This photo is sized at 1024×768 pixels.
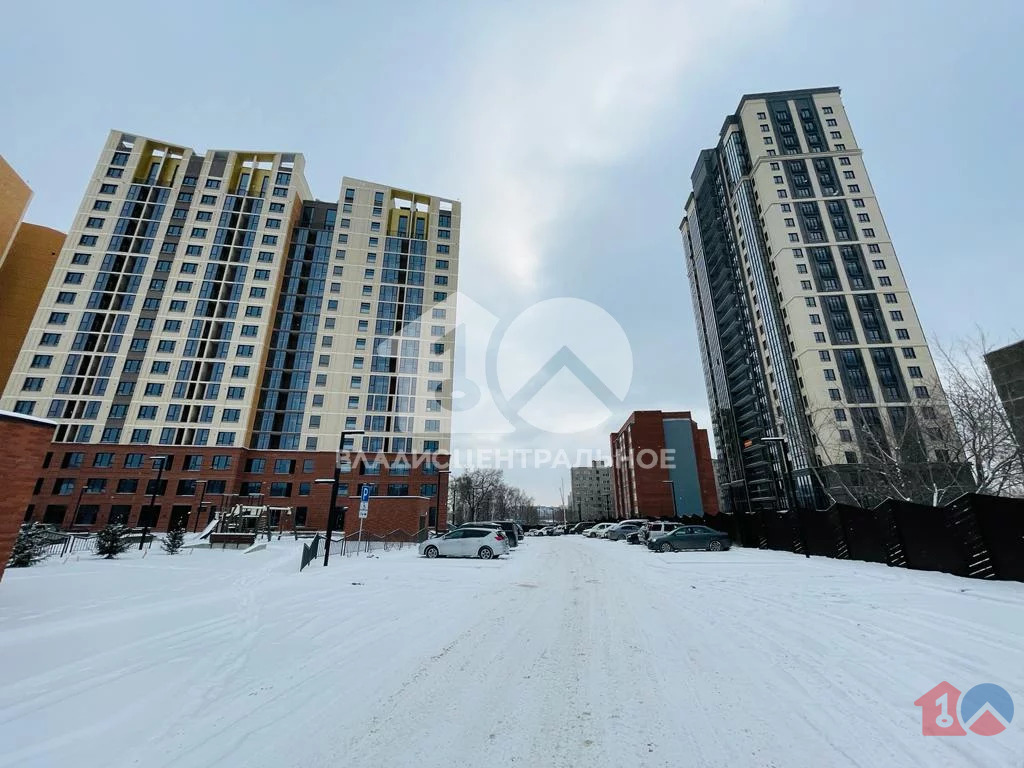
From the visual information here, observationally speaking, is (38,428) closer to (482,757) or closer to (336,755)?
(336,755)

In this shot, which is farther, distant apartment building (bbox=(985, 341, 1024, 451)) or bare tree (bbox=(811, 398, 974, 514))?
distant apartment building (bbox=(985, 341, 1024, 451))

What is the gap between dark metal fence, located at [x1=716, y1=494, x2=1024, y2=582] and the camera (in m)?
9.88

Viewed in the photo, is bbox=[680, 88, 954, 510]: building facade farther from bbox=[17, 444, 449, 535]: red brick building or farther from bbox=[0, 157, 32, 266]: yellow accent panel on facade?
bbox=[0, 157, 32, 266]: yellow accent panel on facade

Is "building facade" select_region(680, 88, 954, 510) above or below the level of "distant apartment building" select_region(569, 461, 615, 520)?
above

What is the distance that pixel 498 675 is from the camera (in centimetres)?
490

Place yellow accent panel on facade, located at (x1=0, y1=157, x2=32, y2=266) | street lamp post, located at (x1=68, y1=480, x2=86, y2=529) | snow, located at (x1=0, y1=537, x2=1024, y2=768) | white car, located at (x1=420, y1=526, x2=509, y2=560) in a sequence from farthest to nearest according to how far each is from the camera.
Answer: street lamp post, located at (x1=68, y1=480, x2=86, y2=529)
white car, located at (x1=420, y1=526, x2=509, y2=560)
yellow accent panel on facade, located at (x1=0, y1=157, x2=32, y2=266)
snow, located at (x1=0, y1=537, x2=1024, y2=768)

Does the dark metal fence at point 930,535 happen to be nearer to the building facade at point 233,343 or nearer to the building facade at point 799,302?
the building facade at point 799,302

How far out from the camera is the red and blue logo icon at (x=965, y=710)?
3.51m

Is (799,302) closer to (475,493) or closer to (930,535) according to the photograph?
(930,535)

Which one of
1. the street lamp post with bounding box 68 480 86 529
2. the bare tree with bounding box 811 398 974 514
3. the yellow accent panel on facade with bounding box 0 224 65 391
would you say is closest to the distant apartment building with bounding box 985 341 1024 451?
the bare tree with bounding box 811 398 974 514

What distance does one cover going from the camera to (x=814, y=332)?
54156 millimetres

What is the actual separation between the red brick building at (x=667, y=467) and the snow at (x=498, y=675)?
A: 68501mm

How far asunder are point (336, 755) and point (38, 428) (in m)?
9.96

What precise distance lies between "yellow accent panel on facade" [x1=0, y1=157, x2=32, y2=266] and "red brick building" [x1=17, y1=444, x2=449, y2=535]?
98.7 ft
